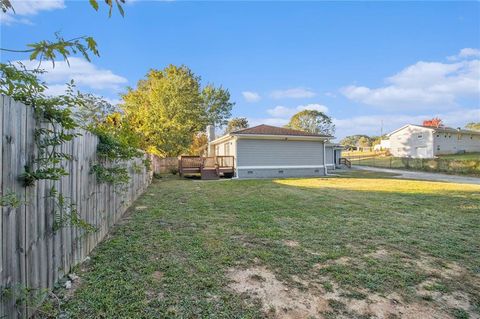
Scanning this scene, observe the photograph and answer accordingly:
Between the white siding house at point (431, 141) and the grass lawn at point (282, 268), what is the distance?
31171 millimetres

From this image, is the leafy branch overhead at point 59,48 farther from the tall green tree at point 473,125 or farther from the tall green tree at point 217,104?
the tall green tree at point 473,125

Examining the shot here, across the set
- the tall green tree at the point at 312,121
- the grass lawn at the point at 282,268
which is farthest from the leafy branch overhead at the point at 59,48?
the tall green tree at the point at 312,121

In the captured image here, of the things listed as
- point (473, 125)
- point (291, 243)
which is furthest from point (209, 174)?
point (473, 125)

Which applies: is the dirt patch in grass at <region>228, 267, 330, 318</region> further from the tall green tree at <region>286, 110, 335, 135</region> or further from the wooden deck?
the tall green tree at <region>286, 110, 335, 135</region>

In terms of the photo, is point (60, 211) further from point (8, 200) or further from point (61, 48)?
point (61, 48)

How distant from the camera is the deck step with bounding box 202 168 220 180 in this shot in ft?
49.8

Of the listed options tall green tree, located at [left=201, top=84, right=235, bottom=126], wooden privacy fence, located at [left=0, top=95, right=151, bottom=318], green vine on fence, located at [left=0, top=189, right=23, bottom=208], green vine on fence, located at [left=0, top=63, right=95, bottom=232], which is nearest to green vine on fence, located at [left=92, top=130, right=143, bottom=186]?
wooden privacy fence, located at [left=0, top=95, right=151, bottom=318]

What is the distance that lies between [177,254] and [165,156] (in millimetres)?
17376

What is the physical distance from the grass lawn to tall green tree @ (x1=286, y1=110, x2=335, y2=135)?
4326 centimetres

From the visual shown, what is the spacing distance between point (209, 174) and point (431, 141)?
2884 centimetres

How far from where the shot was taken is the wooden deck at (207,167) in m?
15.4

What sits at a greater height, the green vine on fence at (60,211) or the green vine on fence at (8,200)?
the green vine on fence at (8,200)

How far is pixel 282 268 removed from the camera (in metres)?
2.97

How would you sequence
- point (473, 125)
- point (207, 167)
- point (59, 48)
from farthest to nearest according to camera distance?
point (473, 125) < point (207, 167) < point (59, 48)
